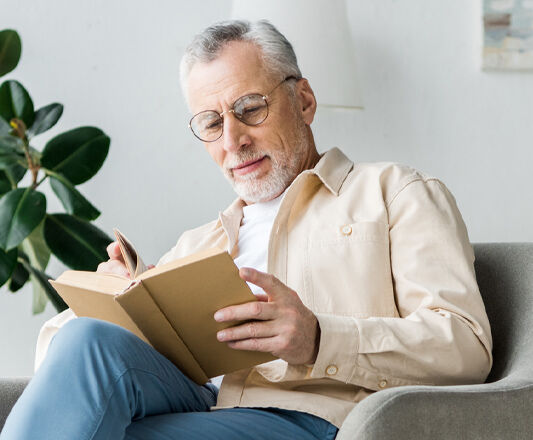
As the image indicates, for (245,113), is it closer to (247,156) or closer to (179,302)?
(247,156)

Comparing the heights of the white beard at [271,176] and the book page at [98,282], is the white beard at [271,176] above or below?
below

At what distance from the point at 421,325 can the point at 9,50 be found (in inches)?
63.3

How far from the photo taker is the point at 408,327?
1178 mm

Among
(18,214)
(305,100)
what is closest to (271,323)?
(305,100)

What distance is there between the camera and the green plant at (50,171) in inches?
81.9

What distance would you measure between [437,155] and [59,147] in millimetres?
1197

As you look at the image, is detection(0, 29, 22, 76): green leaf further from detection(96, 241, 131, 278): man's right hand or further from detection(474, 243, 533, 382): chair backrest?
detection(474, 243, 533, 382): chair backrest

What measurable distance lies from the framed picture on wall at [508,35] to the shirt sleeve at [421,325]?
1075mm

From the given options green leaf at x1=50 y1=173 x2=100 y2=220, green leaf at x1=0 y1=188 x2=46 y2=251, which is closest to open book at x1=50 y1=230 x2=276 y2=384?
green leaf at x1=0 y1=188 x2=46 y2=251

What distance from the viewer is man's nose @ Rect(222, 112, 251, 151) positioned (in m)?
1.57

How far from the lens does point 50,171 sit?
2.14m

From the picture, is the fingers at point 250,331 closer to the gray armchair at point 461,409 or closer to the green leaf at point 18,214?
the gray armchair at point 461,409

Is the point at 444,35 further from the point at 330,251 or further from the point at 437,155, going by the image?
the point at 330,251

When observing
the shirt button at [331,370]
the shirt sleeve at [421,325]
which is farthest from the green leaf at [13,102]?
the shirt button at [331,370]
